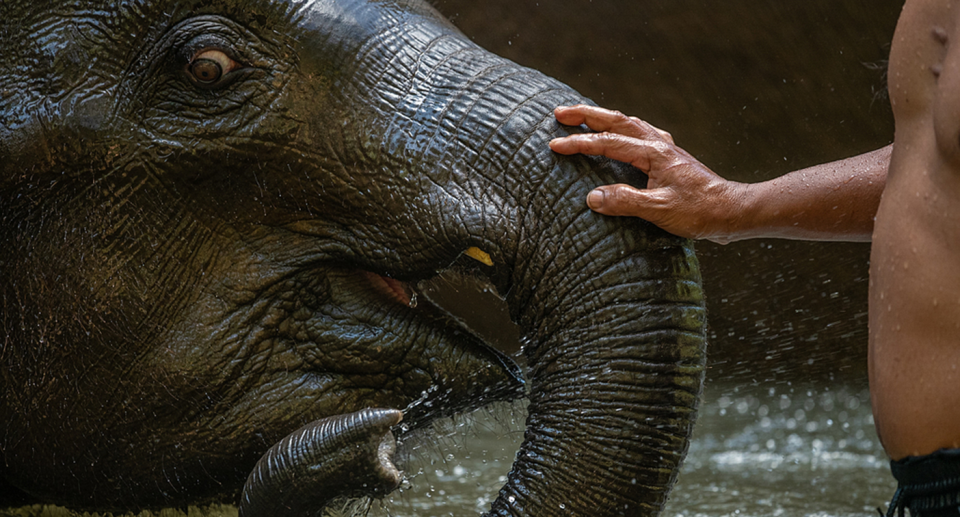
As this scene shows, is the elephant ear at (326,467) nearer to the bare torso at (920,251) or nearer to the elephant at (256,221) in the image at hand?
the elephant at (256,221)

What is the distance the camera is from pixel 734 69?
3723mm

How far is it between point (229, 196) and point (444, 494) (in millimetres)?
1758

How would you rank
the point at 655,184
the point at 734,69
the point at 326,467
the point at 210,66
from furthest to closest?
the point at 734,69 < the point at 210,66 < the point at 655,184 < the point at 326,467

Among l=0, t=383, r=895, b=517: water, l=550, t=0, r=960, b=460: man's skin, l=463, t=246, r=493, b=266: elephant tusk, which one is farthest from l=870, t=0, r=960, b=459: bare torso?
l=0, t=383, r=895, b=517: water

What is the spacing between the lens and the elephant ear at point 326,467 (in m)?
1.64

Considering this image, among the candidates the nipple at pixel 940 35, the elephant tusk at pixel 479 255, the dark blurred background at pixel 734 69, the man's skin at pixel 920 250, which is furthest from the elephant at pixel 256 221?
the dark blurred background at pixel 734 69

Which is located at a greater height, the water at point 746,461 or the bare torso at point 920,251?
the bare torso at point 920,251

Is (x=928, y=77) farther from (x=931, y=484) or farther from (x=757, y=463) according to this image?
(x=757, y=463)

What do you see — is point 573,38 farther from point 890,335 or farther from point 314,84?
point 890,335

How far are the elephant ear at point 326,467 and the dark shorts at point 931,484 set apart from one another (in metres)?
0.71

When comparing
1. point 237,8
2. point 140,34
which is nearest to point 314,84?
point 237,8

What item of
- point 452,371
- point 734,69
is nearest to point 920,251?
point 452,371

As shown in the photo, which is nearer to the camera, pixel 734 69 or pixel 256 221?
pixel 256 221

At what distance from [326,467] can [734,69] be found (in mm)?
2531
